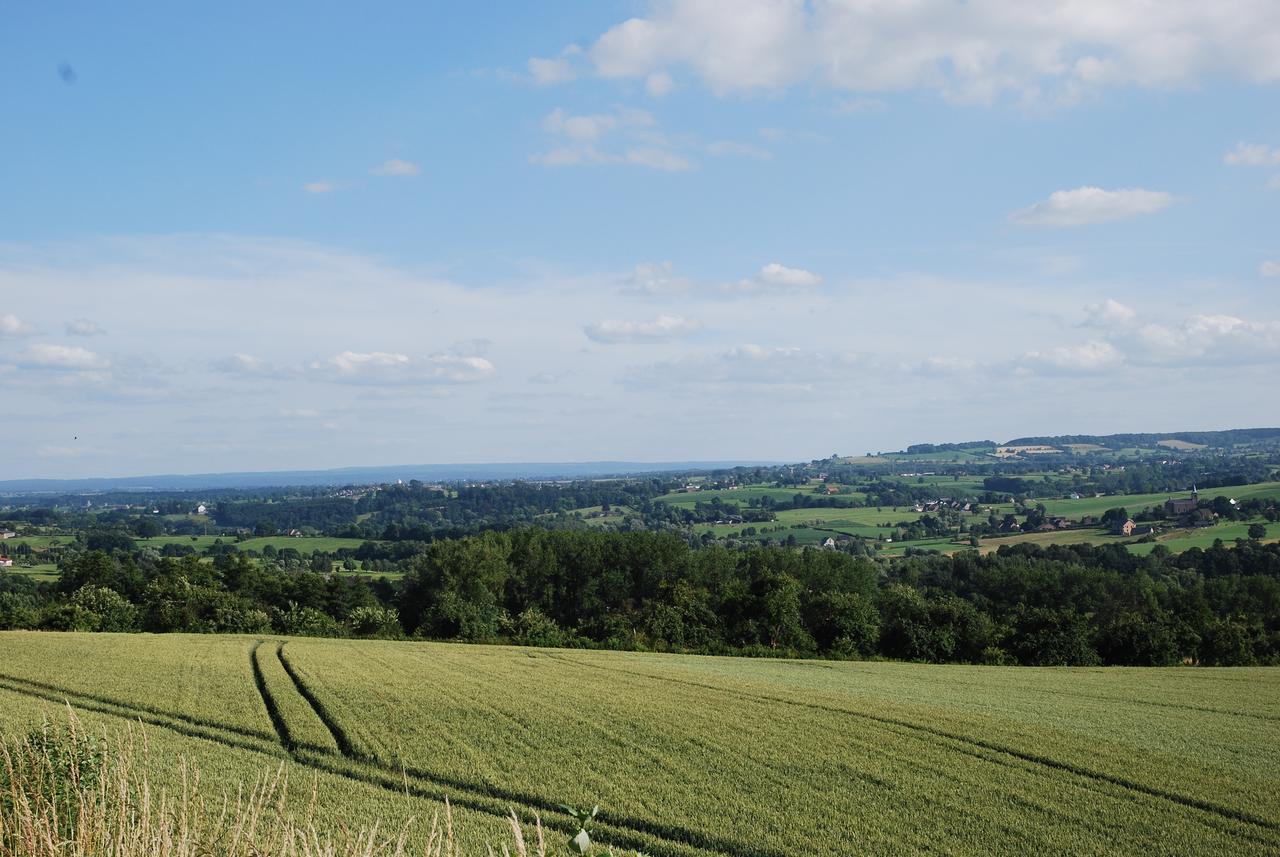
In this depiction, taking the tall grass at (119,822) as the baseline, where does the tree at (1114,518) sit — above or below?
below

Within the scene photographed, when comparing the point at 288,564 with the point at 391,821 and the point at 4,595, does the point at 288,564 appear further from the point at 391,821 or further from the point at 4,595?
the point at 391,821

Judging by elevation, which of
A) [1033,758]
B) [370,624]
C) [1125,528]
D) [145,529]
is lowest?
[1125,528]

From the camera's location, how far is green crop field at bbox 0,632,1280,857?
51.6 feet

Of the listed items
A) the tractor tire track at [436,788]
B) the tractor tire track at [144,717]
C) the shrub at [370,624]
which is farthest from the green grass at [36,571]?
the tractor tire track at [436,788]

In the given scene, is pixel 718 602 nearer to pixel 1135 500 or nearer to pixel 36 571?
pixel 36 571

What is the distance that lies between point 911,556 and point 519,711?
99.6 metres

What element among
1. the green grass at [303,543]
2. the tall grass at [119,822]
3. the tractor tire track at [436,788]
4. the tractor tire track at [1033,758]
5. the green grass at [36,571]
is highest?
the tall grass at [119,822]

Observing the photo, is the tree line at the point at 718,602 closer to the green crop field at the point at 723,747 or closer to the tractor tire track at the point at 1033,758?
the green crop field at the point at 723,747

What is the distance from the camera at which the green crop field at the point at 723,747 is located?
1572 centimetres

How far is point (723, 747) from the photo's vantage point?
22.3 metres

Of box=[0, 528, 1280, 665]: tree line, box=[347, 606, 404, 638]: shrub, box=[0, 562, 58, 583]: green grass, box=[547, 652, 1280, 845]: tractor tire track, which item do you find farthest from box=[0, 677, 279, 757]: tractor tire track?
box=[0, 562, 58, 583]: green grass

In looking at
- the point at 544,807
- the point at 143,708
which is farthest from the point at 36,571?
the point at 544,807

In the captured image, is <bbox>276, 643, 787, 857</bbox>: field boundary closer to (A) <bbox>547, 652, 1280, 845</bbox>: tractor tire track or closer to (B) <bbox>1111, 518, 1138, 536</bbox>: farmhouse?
(A) <bbox>547, 652, 1280, 845</bbox>: tractor tire track

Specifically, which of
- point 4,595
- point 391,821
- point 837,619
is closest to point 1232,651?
point 837,619
